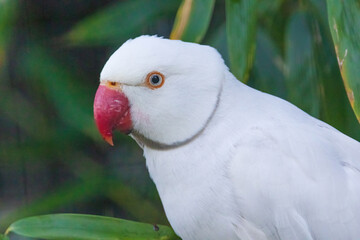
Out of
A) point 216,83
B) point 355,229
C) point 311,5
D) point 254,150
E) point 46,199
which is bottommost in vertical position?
point 46,199

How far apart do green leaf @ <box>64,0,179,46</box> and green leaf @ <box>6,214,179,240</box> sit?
55 cm

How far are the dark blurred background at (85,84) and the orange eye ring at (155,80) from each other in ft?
1.69

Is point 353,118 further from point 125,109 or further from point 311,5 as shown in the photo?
point 125,109

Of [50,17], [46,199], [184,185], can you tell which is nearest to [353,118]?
[184,185]

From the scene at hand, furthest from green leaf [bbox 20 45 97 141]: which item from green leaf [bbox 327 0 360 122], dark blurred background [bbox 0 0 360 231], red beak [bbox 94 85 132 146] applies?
green leaf [bbox 327 0 360 122]

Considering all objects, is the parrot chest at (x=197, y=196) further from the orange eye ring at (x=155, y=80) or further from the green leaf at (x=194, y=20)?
the green leaf at (x=194, y=20)

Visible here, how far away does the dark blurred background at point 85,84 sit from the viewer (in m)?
1.57

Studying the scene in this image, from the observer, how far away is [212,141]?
Answer: 1091mm

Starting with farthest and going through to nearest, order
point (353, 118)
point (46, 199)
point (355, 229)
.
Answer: point (46, 199)
point (353, 118)
point (355, 229)

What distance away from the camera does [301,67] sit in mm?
1537

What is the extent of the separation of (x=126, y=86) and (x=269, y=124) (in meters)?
0.24

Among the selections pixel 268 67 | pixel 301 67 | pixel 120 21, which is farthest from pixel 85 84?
pixel 301 67

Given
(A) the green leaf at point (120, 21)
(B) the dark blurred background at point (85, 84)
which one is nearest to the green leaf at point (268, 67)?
(B) the dark blurred background at point (85, 84)

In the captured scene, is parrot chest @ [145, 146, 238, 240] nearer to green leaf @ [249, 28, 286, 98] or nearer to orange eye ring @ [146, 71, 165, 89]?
orange eye ring @ [146, 71, 165, 89]
